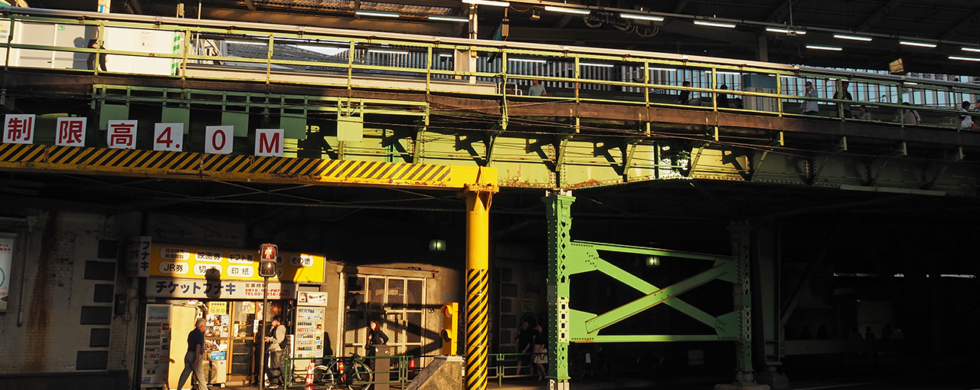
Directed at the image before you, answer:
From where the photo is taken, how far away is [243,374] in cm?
2170

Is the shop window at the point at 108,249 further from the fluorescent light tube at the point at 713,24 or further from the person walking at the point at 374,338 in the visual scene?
the fluorescent light tube at the point at 713,24

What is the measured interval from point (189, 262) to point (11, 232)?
14.0 feet

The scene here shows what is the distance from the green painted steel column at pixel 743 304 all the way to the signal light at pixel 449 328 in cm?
844

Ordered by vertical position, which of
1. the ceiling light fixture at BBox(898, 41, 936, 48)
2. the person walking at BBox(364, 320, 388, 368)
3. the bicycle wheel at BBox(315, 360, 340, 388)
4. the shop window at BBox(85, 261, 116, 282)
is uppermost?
the ceiling light fixture at BBox(898, 41, 936, 48)

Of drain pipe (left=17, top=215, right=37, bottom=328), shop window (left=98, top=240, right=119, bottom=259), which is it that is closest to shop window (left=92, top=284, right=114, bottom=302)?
shop window (left=98, top=240, right=119, bottom=259)

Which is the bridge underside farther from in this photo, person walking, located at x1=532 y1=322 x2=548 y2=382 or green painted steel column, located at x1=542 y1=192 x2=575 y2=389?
person walking, located at x1=532 y1=322 x2=548 y2=382

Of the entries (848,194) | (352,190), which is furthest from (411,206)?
(848,194)

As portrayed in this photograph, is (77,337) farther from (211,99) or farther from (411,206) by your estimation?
(411,206)

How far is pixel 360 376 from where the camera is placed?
21.8m

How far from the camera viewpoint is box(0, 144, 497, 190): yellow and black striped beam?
49.9 feet

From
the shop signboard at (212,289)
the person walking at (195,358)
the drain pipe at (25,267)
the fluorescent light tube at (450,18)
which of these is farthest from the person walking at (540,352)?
the drain pipe at (25,267)

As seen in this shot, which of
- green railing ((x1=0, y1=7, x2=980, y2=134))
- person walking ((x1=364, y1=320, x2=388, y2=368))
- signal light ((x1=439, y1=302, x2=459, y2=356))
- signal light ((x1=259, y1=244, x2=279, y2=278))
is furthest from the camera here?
signal light ((x1=439, y1=302, x2=459, y2=356))

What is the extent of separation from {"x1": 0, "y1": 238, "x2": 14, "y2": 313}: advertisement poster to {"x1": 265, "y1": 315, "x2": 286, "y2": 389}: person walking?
254 inches

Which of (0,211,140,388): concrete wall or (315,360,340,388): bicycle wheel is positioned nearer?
(0,211,140,388): concrete wall
